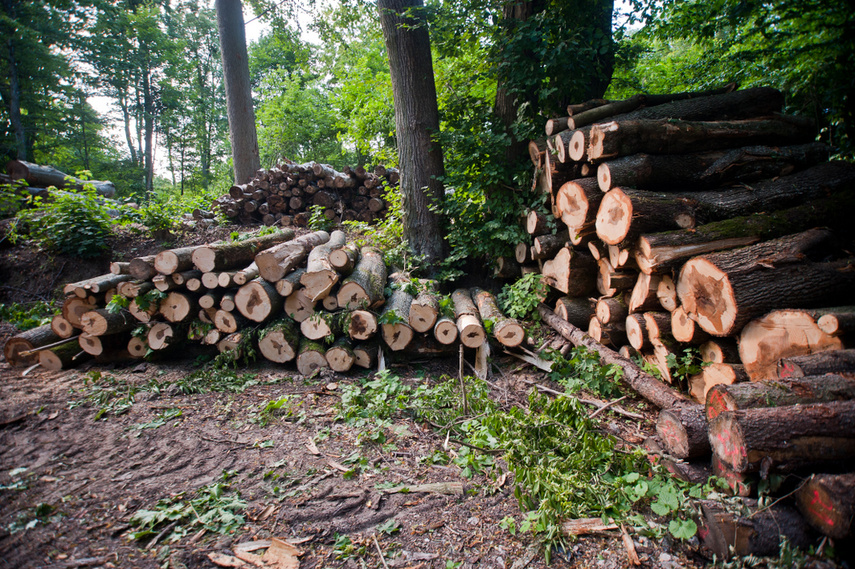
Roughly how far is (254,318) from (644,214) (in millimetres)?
4014

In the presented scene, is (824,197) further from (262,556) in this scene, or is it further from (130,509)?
(130,509)

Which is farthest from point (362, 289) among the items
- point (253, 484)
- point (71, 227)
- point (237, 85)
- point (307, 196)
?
point (237, 85)

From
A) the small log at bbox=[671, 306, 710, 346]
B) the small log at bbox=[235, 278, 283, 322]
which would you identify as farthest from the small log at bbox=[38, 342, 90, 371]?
the small log at bbox=[671, 306, 710, 346]

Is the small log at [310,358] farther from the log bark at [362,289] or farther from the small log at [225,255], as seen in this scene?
the small log at [225,255]

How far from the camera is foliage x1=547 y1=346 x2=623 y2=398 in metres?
3.53

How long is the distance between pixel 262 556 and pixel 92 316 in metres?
3.74

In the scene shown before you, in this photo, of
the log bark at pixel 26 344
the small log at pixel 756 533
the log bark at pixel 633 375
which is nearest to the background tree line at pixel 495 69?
the log bark at pixel 633 375

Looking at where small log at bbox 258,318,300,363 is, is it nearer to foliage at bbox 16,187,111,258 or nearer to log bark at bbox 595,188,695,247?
log bark at bbox 595,188,695,247

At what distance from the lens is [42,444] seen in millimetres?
2809

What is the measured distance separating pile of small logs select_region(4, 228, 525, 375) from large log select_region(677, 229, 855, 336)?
1782 mm

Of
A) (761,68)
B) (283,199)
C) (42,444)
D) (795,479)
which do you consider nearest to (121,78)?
(283,199)

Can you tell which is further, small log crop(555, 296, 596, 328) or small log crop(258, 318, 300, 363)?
small log crop(555, 296, 596, 328)

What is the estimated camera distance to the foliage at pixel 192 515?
6.69ft

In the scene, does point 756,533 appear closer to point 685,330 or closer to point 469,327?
point 685,330
